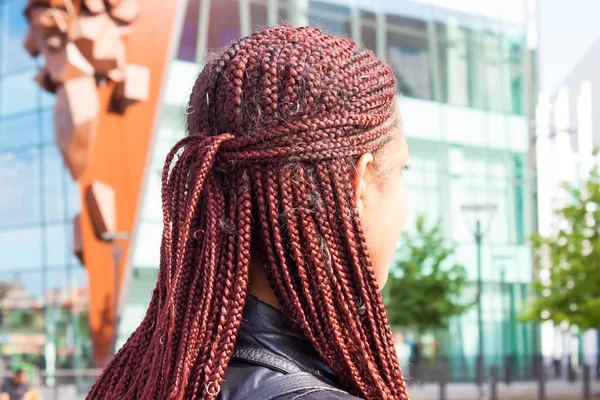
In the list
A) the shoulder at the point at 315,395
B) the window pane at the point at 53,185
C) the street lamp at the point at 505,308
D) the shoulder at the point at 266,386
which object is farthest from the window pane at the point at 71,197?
the shoulder at the point at 315,395

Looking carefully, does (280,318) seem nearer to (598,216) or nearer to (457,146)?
(598,216)

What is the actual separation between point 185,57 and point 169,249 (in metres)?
23.6

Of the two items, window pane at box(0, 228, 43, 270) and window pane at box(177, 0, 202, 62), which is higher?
window pane at box(177, 0, 202, 62)

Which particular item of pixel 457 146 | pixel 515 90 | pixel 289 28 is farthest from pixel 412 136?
pixel 289 28

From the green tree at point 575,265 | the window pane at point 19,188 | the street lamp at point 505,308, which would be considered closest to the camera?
the green tree at point 575,265

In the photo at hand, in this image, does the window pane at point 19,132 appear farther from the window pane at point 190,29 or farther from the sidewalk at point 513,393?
the sidewalk at point 513,393

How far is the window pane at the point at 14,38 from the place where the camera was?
91.6 ft

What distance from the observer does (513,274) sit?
31547mm

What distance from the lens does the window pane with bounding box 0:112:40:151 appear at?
27.0m

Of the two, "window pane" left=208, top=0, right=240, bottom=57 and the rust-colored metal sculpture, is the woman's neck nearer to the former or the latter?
the rust-colored metal sculpture

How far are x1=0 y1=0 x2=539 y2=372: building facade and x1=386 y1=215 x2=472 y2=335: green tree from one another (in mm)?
991

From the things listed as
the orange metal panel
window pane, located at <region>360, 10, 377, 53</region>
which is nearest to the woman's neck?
the orange metal panel

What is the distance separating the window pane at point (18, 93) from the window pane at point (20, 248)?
151 inches

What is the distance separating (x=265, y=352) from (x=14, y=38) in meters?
28.8
